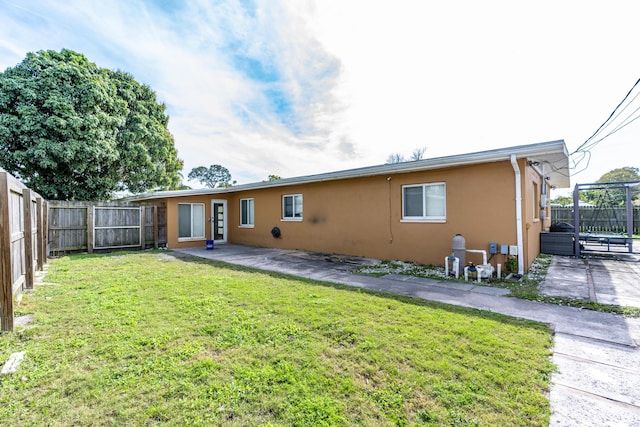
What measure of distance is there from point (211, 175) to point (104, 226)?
4466cm

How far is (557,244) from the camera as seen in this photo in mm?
9172

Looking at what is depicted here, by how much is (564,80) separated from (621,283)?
218 inches

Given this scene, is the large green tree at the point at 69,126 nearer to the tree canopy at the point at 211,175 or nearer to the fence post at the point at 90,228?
the fence post at the point at 90,228

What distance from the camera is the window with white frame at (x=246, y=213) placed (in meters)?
12.9

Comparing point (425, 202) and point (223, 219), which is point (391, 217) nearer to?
point (425, 202)

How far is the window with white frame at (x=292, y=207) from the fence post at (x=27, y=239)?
731 centimetres

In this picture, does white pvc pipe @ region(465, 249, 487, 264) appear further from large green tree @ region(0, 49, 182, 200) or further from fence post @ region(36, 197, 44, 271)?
large green tree @ region(0, 49, 182, 200)

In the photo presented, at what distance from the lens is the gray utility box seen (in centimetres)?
895

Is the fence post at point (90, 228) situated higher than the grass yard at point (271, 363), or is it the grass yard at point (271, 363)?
the fence post at point (90, 228)

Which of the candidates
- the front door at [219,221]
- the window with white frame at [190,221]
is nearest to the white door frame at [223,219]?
the front door at [219,221]

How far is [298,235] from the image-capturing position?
1088cm

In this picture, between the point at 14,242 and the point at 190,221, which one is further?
the point at 190,221

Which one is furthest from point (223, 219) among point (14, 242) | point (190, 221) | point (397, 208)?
point (14, 242)

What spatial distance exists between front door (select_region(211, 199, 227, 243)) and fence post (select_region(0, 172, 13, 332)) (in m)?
10.0
